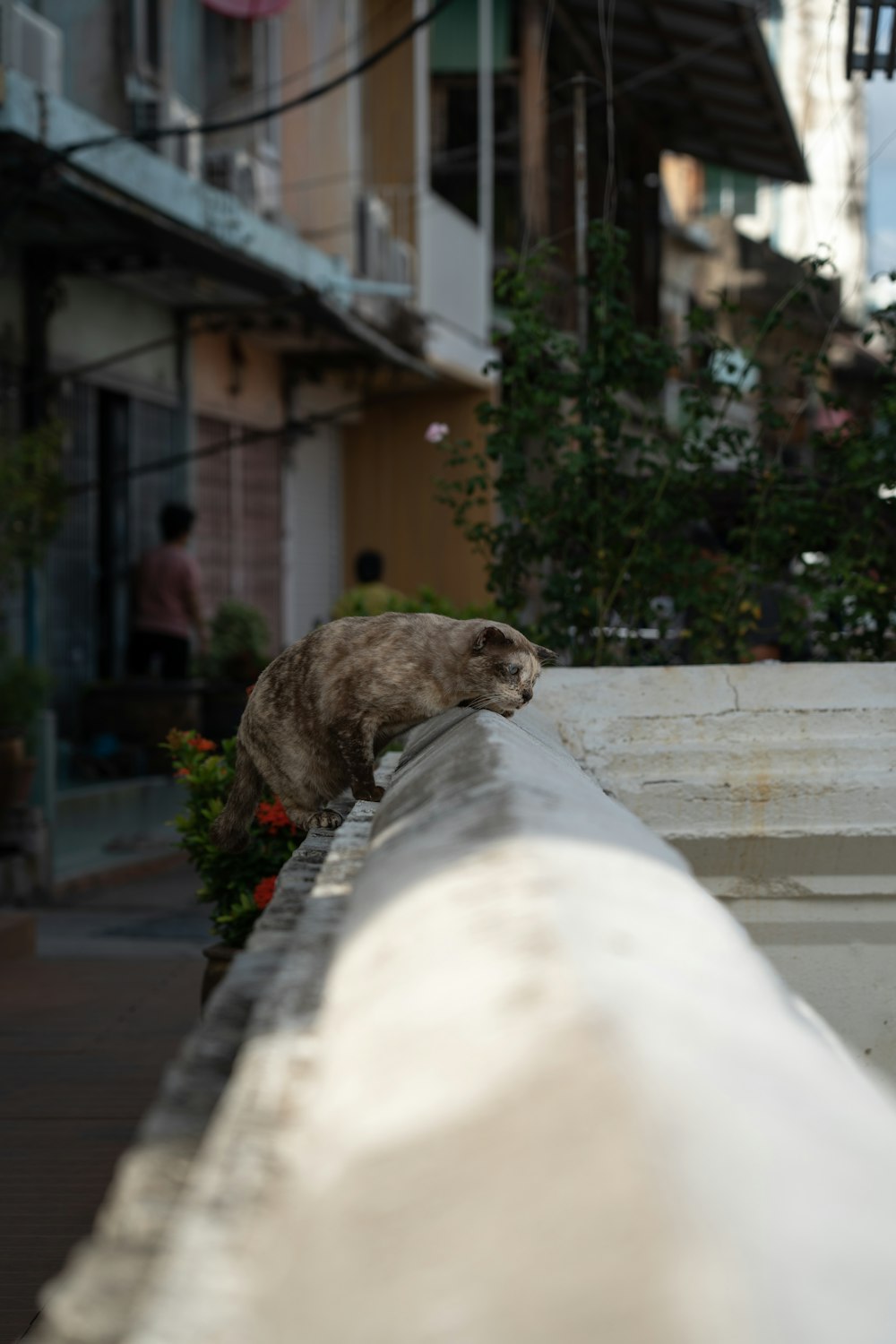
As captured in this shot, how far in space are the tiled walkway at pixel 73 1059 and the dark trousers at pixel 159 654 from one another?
3794 millimetres

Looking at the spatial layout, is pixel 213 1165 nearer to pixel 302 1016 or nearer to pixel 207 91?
pixel 302 1016

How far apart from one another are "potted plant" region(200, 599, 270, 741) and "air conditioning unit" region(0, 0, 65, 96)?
4.27 meters

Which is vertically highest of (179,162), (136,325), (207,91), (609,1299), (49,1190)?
(207,91)

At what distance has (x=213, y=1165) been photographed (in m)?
1.43

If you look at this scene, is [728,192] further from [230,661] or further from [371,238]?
[230,661]

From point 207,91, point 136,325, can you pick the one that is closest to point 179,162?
point 136,325

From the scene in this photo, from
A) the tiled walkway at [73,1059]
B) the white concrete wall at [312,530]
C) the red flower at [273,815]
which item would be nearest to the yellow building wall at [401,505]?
the white concrete wall at [312,530]

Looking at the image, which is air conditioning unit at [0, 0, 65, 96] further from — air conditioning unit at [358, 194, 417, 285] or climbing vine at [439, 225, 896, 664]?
air conditioning unit at [358, 194, 417, 285]

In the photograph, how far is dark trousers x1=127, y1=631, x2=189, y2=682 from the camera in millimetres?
12820

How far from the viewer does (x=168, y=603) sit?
1274 cm

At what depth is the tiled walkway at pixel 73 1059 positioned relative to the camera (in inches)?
153

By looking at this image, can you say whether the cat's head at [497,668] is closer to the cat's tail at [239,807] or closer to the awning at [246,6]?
the cat's tail at [239,807]

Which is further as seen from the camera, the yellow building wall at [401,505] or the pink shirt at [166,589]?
the yellow building wall at [401,505]

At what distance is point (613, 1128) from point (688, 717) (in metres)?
2.84
